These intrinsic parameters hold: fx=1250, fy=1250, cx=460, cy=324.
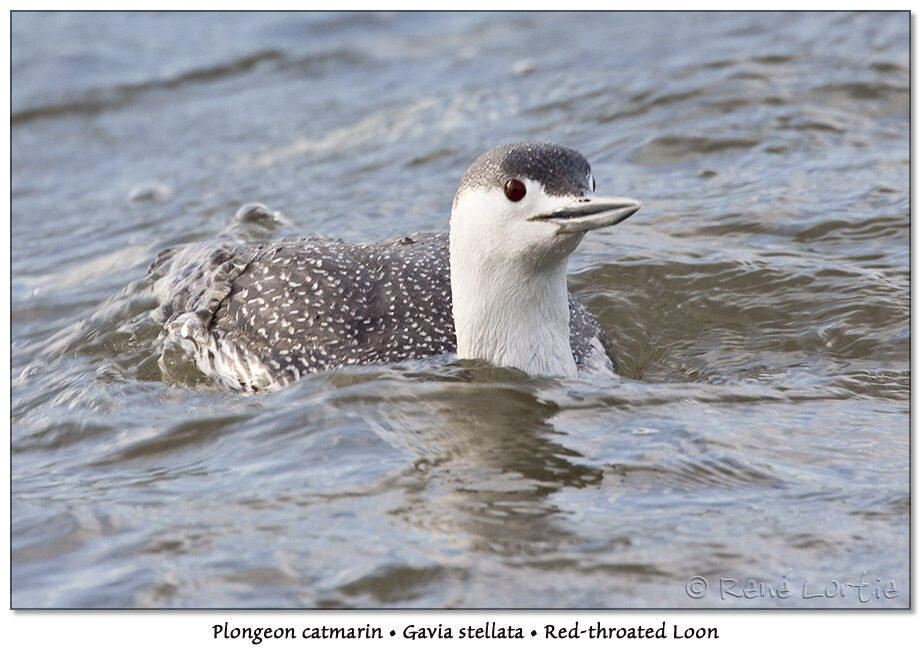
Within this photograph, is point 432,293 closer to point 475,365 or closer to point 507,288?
point 475,365

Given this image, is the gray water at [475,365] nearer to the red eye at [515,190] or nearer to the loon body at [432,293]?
the loon body at [432,293]

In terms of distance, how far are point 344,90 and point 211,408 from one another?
695 centimetres

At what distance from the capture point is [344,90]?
12859mm

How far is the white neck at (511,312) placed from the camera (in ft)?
20.8

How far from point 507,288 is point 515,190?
24.6 inches

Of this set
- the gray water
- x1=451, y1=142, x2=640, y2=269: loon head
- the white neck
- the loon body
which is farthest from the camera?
the white neck

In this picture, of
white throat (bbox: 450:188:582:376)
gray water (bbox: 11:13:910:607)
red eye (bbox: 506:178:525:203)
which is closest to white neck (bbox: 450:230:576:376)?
white throat (bbox: 450:188:582:376)

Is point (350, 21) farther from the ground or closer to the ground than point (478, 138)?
farther from the ground

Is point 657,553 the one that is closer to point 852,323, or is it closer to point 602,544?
point 602,544

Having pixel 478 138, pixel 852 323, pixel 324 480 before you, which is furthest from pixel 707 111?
pixel 324 480

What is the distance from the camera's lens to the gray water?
4812 millimetres

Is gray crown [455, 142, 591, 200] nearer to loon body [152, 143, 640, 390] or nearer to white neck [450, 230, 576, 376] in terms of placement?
loon body [152, 143, 640, 390]

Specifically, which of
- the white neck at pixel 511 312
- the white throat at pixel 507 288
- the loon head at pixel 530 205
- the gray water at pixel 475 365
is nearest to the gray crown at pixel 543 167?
the loon head at pixel 530 205

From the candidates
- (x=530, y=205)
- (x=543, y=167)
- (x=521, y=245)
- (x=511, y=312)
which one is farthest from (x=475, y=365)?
(x=543, y=167)
